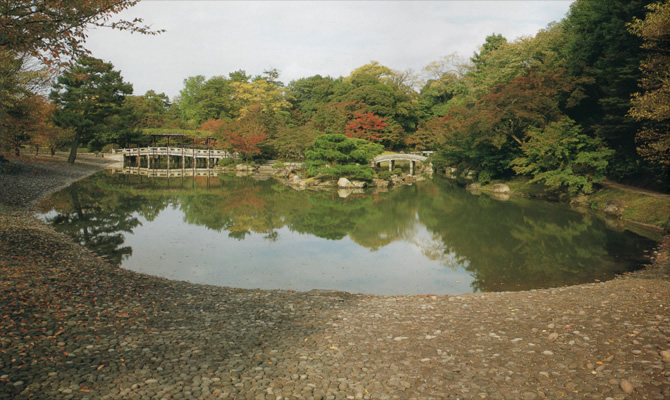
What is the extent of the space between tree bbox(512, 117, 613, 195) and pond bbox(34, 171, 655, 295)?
137cm

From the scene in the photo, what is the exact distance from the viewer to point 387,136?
4038cm

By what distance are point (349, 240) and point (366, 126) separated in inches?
1049

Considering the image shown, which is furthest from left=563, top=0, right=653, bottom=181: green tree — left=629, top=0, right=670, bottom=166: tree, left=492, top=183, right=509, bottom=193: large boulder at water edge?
left=492, top=183, right=509, bottom=193: large boulder at water edge

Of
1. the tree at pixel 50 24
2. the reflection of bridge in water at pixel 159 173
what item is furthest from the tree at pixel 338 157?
the tree at pixel 50 24

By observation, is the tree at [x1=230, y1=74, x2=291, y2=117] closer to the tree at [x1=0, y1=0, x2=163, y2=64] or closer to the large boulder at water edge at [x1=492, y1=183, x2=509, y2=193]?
the large boulder at water edge at [x1=492, y1=183, x2=509, y2=193]

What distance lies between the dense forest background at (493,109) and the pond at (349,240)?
3059mm

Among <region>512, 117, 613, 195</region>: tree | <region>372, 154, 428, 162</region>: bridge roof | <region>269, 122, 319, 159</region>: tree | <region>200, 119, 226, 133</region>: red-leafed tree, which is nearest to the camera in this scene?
<region>512, 117, 613, 195</region>: tree

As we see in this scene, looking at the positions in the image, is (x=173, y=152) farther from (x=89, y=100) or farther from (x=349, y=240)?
(x=349, y=240)

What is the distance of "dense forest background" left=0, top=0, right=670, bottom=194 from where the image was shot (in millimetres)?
15750

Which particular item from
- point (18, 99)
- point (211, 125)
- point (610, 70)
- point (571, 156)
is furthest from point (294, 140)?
point (610, 70)

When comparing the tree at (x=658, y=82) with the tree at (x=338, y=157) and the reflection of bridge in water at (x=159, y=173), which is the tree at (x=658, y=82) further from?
the reflection of bridge in water at (x=159, y=173)

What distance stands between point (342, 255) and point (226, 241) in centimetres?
354

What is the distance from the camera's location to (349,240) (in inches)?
526

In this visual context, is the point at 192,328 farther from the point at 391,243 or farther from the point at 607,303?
the point at 391,243
